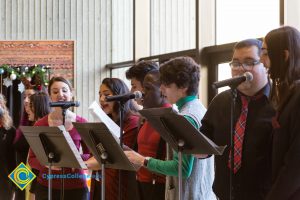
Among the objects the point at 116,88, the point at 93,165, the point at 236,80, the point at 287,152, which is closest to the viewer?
the point at 287,152

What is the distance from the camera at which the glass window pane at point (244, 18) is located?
4.69 metres

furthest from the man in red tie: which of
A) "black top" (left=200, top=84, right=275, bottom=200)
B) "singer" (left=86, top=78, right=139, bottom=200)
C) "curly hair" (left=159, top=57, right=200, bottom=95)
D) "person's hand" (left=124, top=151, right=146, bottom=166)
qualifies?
"singer" (left=86, top=78, right=139, bottom=200)

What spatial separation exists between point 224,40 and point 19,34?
13.5 feet

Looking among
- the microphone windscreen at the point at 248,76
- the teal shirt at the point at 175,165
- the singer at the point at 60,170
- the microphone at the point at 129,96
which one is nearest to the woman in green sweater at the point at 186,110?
the teal shirt at the point at 175,165

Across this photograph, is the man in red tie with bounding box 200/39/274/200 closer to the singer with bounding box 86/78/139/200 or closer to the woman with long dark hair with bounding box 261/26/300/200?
the woman with long dark hair with bounding box 261/26/300/200

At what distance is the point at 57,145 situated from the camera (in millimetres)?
4039

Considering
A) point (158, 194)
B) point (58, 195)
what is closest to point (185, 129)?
point (158, 194)

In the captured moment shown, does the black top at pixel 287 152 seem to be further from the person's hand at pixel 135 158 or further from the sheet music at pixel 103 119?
the sheet music at pixel 103 119

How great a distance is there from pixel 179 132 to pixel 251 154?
1.23ft

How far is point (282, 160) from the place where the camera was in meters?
2.48

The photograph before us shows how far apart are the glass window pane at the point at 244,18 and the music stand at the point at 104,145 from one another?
1.80 metres

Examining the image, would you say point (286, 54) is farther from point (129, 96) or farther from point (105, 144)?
point (105, 144)

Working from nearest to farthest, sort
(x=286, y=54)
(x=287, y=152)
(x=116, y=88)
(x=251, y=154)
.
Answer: (x=287, y=152) < (x=286, y=54) < (x=251, y=154) < (x=116, y=88)

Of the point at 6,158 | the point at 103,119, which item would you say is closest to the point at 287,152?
the point at 103,119
